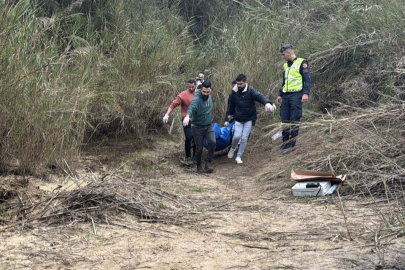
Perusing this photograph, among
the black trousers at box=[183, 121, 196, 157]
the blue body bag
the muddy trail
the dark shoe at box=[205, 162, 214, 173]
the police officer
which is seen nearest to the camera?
the muddy trail

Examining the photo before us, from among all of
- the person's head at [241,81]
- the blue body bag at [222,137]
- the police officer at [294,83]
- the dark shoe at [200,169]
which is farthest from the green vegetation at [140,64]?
the person's head at [241,81]

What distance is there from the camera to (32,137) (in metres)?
5.93

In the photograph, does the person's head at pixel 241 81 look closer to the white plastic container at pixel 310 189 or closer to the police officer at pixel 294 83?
the police officer at pixel 294 83

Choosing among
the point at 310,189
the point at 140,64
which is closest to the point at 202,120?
the point at 140,64

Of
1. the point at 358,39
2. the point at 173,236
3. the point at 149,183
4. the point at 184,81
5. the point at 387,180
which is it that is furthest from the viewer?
the point at 184,81

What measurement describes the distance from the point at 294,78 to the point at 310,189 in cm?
274

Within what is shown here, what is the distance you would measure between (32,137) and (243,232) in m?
2.81

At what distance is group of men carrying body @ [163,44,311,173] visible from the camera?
8.13 m

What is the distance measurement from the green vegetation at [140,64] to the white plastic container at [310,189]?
1.01 metres

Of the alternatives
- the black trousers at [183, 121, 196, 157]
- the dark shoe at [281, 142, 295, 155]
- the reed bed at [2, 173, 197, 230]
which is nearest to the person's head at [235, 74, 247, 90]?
the black trousers at [183, 121, 196, 157]

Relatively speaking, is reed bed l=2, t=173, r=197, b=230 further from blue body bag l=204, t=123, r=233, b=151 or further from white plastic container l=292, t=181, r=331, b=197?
blue body bag l=204, t=123, r=233, b=151

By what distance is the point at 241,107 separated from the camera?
28.8ft

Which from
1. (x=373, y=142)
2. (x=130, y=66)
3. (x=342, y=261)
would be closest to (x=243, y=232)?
(x=342, y=261)

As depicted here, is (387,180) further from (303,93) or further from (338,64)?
(338,64)
